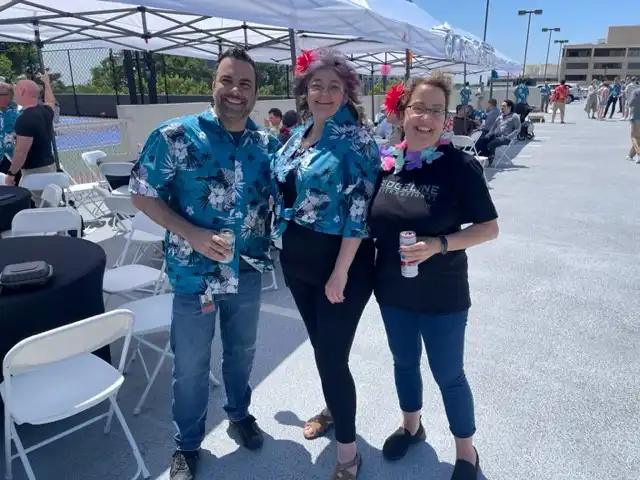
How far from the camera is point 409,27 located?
593cm

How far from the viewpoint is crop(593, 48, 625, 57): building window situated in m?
90.6

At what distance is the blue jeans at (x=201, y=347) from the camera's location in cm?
211

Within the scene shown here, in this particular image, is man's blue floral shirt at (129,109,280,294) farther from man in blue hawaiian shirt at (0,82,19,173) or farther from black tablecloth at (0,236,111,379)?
man in blue hawaiian shirt at (0,82,19,173)

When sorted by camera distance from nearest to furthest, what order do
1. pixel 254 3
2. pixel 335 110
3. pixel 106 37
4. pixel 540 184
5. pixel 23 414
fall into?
pixel 335 110 → pixel 23 414 → pixel 254 3 → pixel 106 37 → pixel 540 184

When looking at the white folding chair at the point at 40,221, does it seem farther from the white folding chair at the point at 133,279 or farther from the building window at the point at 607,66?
the building window at the point at 607,66

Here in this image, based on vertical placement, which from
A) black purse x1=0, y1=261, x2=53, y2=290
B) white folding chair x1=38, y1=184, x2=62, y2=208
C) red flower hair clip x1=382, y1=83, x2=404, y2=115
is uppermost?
red flower hair clip x1=382, y1=83, x2=404, y2=115

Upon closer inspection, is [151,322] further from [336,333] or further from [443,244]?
[443,244]

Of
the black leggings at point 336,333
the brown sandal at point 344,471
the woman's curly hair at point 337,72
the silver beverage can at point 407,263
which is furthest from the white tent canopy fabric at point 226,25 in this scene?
the brown sandal at point 344,471

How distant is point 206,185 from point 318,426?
1408mm

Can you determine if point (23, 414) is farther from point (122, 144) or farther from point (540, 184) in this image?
point (540, 184)

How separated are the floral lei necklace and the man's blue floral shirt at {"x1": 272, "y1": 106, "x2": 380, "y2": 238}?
0.11m

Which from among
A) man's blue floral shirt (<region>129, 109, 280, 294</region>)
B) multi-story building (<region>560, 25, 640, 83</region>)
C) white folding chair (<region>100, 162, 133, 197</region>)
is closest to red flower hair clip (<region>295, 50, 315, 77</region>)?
man's blue floral shirt (<region>129, 109, 280, 294</region>)

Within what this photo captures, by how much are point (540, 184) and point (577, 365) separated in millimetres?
6599

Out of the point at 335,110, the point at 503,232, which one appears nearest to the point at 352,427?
the point at 335,110
